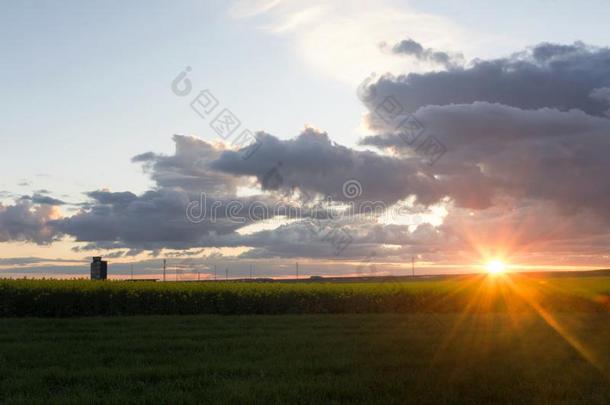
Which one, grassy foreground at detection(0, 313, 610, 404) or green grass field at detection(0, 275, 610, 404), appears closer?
grassy foreground at detection(0, 313, 610, 404)

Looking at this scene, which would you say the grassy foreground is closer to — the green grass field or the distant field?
the green grass field

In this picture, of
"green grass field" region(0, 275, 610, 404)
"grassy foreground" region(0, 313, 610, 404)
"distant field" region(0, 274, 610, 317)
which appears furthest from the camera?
"distant field" region(0, 274, 610, 317)

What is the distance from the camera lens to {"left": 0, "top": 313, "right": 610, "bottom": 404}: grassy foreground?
9.99 m

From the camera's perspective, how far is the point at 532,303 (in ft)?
109

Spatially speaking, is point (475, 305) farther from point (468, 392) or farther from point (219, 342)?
point (468, 392)

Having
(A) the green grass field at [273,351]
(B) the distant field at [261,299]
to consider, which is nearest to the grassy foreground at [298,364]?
(A) the green grass field at [273,351]

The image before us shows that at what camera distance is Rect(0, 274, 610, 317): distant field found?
26453mm

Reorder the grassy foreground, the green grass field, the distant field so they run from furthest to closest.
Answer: the distant field, the green grass field, the grassy foreground

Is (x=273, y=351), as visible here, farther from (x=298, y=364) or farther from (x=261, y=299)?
(x=261, y=299)

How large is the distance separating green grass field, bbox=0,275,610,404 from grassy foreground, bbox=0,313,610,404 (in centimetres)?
4

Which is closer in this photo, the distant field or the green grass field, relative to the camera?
the green grass field

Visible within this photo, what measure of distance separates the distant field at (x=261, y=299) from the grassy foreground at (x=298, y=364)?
5.48m

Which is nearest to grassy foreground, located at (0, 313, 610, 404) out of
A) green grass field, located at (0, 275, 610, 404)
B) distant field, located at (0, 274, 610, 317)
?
green grass field, located at (0, 275, 610, 404)

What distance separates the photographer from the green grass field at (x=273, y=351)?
10180mm
